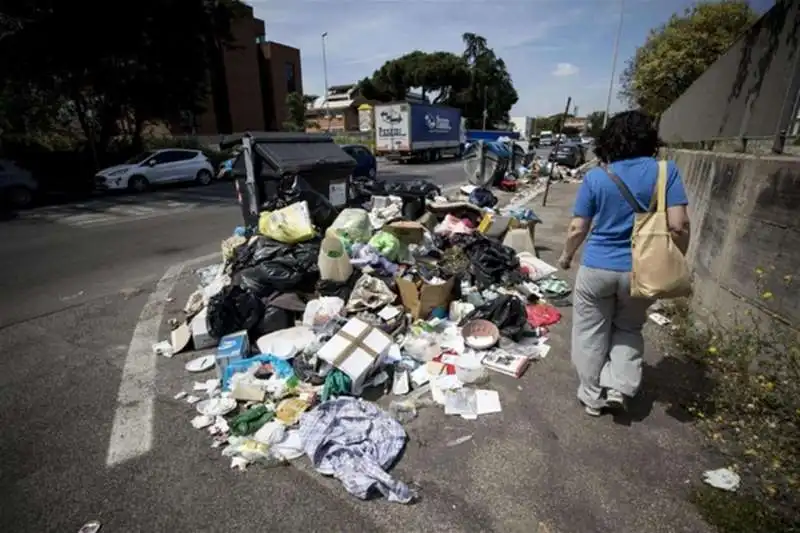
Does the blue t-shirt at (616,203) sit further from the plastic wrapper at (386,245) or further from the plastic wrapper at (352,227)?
the plastic wrapper at (352,227)

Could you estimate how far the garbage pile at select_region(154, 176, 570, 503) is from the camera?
2.38 m

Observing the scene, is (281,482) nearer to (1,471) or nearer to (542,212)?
(1,471)

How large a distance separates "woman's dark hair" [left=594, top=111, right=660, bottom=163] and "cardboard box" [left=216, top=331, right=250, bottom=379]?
277 centimetres

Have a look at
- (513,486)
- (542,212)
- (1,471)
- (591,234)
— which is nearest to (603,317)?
(591,234)

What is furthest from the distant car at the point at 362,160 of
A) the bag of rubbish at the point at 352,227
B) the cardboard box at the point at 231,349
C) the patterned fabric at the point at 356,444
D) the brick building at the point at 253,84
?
the brick building at the point at 253,84

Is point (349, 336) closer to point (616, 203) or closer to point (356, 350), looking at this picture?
point (356, 350)

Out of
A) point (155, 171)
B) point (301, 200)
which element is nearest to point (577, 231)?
point (301, 200)

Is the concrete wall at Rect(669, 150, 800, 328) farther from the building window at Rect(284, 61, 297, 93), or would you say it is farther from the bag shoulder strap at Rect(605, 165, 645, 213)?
the building window at Rect(284, 61, 297, 93)

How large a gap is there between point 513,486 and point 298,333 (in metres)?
2.00

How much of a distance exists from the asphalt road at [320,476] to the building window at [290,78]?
37.2 metres

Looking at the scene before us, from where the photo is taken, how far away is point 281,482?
210 cm

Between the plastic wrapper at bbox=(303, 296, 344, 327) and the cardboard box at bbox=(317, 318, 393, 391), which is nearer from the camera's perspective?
the cardboard box at bbox=(317, 318, 393, 391)

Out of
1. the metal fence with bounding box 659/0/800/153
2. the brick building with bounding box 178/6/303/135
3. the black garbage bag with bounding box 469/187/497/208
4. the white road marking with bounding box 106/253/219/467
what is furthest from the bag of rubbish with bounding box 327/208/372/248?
the brick building with bounding box 178/6/303/135

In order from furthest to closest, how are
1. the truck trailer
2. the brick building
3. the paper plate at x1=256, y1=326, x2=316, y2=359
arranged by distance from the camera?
the brick building < the truck trailer < the paper plate at x1=256, y1=326, x2=316, y2=359
